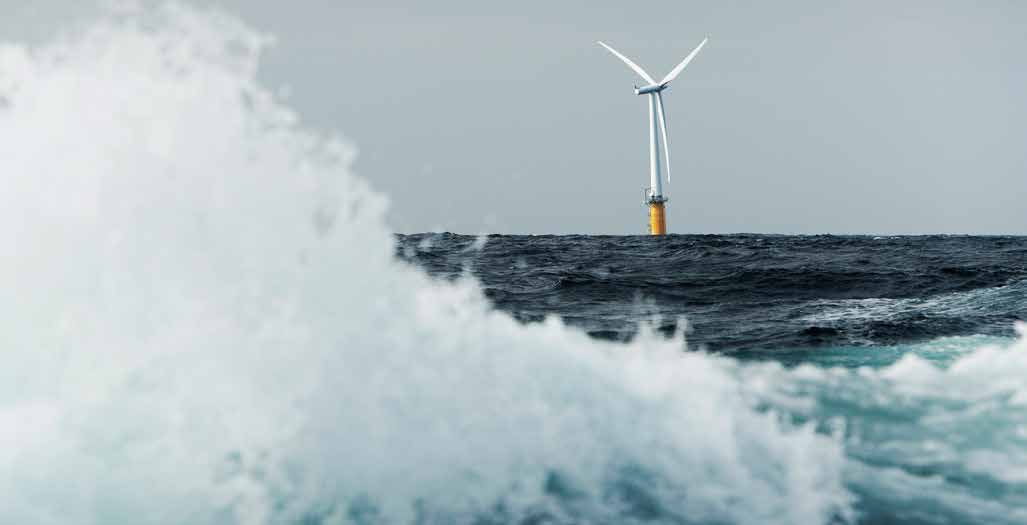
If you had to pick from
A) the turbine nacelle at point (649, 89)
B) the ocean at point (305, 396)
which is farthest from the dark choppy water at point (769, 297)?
the turbine nacelle at point (649, 89)

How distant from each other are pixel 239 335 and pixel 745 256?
28.2m

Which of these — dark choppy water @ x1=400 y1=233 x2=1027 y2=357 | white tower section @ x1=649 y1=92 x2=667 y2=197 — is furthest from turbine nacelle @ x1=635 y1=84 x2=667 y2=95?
dark choppy water @ x1=400 y1=233 x2=1027 y2=357

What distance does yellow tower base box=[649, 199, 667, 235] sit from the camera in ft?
227

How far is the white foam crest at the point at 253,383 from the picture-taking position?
5.71m

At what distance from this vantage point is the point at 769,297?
18.6 meters

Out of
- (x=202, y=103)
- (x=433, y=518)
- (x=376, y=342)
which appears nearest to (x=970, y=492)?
(x=433, y=518)

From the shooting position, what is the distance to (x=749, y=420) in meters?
7.55

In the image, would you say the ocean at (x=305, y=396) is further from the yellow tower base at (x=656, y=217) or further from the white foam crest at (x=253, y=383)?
the yellow tower base at (x=656, y=217)

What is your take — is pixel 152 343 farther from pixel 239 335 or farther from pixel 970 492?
pixel 970 492

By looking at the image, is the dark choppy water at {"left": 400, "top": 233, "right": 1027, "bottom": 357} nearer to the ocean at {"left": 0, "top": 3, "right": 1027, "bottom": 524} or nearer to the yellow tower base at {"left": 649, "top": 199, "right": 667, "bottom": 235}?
the ocean at {"left": 0, "top": 3, "right": 1027, "bottom": 524}

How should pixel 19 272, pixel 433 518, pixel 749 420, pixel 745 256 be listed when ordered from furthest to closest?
pixel 745 256
pixel 749 420
pixel 19 272
pixel 433 518

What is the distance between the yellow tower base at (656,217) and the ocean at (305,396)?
6128cm

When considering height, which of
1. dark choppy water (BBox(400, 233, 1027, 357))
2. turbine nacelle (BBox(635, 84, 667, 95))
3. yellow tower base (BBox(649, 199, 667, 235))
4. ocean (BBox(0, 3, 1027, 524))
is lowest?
ocean (BBox(0, 3, 1027, 524))

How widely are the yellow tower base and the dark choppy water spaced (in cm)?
3890
